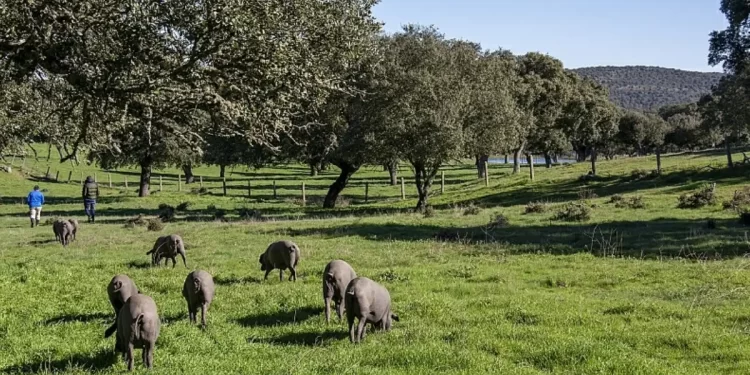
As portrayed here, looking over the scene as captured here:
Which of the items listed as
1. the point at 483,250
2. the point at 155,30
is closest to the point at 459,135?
the point at 483,250

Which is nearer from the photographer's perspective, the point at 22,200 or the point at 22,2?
the point at 22,2

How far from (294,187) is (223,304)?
2234 inches

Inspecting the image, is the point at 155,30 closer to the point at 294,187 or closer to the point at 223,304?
the point at 223,304

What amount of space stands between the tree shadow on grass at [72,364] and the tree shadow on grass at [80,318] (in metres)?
2.66

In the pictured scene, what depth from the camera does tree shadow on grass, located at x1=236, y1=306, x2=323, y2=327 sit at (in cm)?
1223

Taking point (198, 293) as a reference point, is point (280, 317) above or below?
below

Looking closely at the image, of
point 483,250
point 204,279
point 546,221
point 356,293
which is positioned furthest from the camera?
point 546,221

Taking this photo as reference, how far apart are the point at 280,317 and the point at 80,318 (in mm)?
4138

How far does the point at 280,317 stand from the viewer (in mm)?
12758

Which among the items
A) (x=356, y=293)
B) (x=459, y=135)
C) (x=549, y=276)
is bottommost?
(x=549, y=276)

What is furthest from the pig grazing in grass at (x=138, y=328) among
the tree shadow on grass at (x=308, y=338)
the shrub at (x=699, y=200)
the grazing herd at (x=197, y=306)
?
the shrub at (x=699, y=200)

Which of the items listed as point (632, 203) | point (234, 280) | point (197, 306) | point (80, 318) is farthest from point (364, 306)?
point (632, 203)

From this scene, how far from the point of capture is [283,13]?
14.9 m

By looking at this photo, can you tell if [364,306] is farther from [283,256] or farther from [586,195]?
[586,195]
